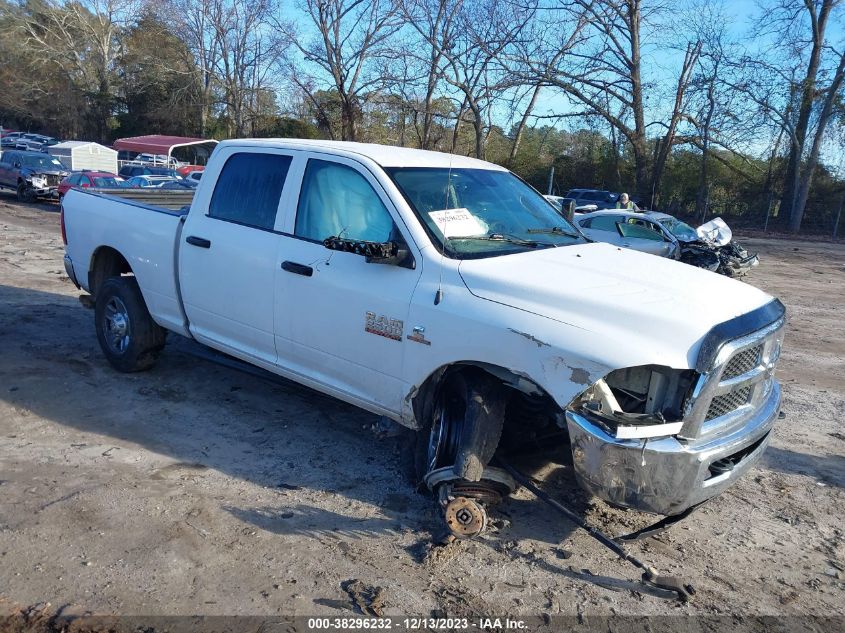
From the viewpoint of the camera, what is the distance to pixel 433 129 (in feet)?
125

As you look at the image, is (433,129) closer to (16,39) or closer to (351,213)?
(351,213)

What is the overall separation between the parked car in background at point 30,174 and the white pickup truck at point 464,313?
2106 cm

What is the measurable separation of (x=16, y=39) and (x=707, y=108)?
187 ft

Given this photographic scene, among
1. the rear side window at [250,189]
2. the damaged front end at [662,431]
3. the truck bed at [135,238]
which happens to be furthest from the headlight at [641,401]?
the truck bed at [135,238]

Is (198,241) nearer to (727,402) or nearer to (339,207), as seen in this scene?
(339,207)

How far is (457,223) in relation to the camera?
420cm

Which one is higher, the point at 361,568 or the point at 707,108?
the point at 707,108

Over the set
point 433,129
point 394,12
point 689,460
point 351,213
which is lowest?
point 689,460

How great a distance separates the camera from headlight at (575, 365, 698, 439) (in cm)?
321

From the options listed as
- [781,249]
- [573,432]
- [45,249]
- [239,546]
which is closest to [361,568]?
[239,546]

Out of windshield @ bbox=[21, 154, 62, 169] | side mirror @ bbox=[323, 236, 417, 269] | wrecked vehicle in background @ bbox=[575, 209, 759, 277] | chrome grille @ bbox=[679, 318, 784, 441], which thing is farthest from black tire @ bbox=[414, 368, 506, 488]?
windshield @ bbox=[21, 154, 62, 169]

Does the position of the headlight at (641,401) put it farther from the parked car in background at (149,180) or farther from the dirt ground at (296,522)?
the parked car in background at (149,180)

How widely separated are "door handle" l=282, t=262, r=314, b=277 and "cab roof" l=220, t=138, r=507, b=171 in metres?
0.76

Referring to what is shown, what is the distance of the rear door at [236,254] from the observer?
471 cm
